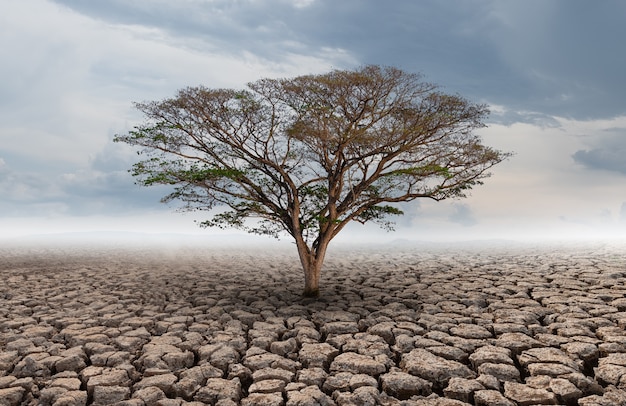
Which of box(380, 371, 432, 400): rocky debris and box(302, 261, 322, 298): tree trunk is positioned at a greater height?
box(302, 261, 322, 298): tree trunk

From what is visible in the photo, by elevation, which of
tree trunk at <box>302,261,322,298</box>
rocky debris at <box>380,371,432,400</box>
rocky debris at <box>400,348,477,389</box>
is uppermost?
tree trunk at <box>302,261,322,298</box>

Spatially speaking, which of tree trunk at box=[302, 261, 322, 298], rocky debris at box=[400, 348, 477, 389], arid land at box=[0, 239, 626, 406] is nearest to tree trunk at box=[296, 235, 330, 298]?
tree trunk at box=[302, 261, 322, 298]

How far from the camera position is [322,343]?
6488 mm

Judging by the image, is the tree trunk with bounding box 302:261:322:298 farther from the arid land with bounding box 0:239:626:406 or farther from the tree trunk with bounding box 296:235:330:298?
the arid land with bounding box 0:239:626:406

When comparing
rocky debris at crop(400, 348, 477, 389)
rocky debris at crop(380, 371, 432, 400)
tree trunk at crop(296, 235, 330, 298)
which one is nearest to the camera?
rocky debris at crop(380, 371, 432, 400)

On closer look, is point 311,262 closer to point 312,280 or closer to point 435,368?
point 312,280

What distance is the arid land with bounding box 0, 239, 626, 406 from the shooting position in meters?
4.99

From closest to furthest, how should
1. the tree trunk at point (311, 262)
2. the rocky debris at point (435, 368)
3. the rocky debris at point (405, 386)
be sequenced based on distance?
1. the rocky debris at point (405, 386)
2. the rocky debris at point (435, 368)
3. the tree trunk at point (311, 262)

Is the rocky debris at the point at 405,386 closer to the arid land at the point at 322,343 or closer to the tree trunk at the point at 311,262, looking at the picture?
the arid land at the point at 322,343

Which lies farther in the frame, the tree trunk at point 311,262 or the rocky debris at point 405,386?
the tree trunk at point 311,262

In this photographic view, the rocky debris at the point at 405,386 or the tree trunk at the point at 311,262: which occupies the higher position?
the tree trunk at the point at 311,262

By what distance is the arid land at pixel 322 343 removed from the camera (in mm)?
4992

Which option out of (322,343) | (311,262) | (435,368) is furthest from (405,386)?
(311,262)

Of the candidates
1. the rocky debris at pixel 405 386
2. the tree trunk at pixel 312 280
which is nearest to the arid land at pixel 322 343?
the rocky debris at pixel 405 386
